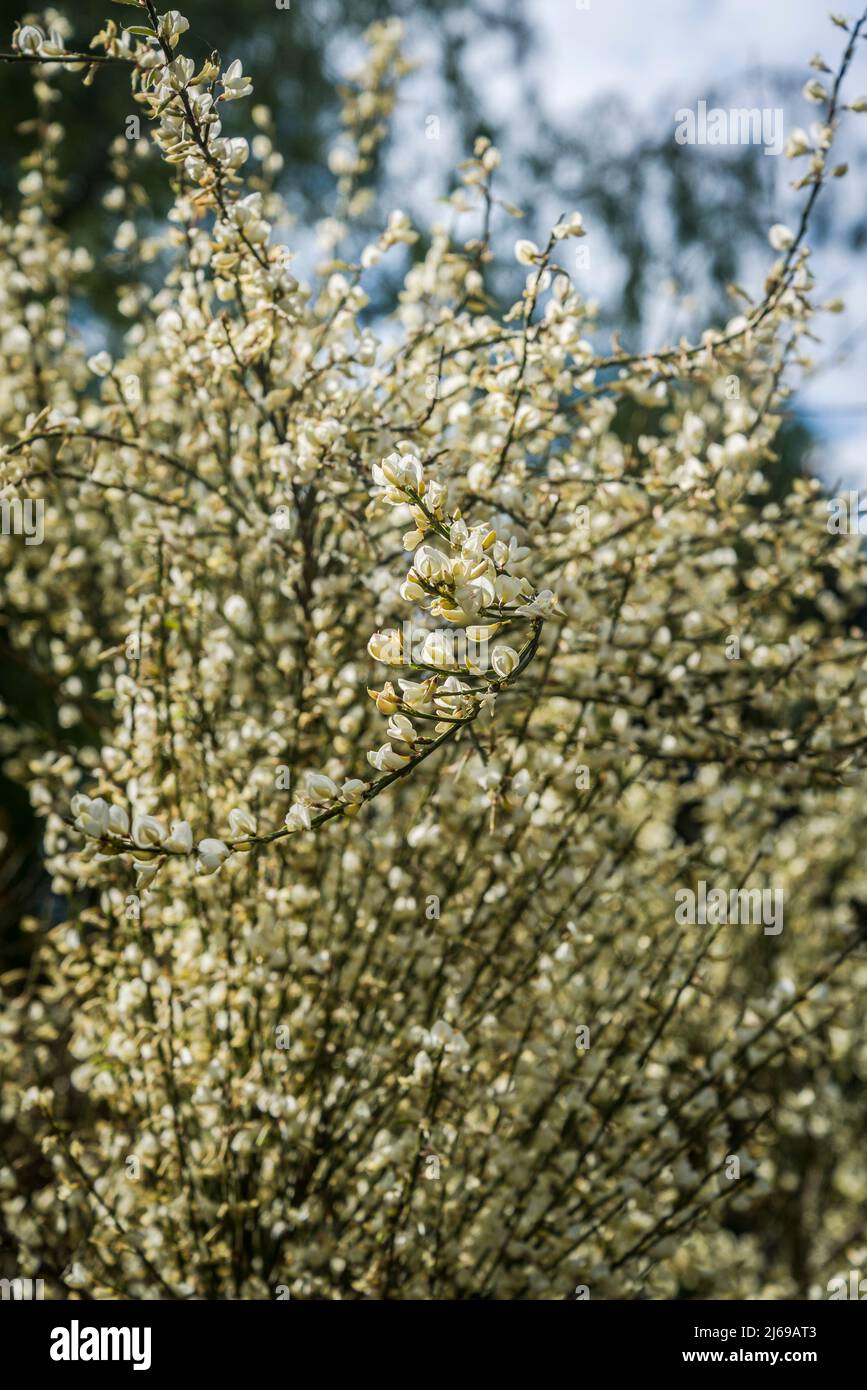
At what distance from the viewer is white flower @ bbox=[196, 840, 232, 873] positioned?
1.01m

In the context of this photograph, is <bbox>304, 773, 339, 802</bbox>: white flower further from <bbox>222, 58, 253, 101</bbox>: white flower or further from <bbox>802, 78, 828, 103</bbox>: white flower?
<bbox>802, 78, 828, 103</bbox>: white flower

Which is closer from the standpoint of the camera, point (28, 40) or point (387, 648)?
point (387, 648)

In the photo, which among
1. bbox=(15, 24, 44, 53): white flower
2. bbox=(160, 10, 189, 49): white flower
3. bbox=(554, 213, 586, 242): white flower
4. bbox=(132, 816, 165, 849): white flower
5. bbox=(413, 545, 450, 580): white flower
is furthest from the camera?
bbox=(554, 213, 586, 242): white flower

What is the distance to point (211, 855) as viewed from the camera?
39.9 inches

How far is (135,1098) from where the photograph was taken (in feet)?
5.49

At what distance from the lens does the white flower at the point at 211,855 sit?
101cm

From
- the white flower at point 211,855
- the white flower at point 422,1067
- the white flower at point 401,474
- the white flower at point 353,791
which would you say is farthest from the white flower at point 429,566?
the white flower at point 422,1067

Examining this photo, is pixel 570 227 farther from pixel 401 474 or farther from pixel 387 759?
pixel 387 759

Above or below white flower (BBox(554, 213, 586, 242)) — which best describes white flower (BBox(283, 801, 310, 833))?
below

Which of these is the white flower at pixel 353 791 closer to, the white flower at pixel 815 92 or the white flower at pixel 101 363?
the white flower at pixel 101 363

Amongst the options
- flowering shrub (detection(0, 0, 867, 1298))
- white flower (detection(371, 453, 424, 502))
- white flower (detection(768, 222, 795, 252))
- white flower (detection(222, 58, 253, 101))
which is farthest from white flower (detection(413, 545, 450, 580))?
white flower (detection(768, 222, 795, 252))

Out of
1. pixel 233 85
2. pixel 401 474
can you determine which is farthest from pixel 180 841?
pixel 233 85

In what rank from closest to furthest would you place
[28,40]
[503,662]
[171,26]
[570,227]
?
[503,662], [171,26], [28,40], [570,227]

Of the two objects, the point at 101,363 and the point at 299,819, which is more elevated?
the point at 101,363
